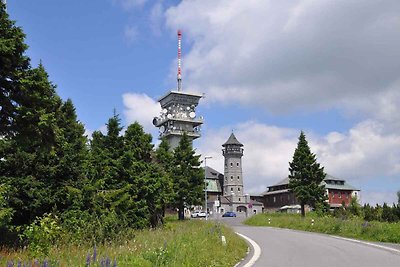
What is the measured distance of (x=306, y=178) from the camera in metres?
52.6

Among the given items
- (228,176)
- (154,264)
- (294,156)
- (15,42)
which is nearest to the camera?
(154,264)

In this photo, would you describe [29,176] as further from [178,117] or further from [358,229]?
[178,117]

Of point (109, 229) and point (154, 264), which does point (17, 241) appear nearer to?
point (109, 229)

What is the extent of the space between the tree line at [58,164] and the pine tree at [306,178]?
26.3m

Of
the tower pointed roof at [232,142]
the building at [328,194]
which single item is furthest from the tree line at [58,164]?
the tower pointed roof at [232,142]

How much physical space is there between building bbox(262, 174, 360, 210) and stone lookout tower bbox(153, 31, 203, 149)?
81.2 feet

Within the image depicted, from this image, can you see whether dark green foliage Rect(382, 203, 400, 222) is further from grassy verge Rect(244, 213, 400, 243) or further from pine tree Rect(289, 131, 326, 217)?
pine tree Rect(289, 131, 326, 217)

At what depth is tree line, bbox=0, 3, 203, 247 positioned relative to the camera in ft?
42.7

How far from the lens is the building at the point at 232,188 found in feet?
360

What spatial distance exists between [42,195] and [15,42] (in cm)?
836

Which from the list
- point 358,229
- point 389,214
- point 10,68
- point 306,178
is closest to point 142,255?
point 10,68

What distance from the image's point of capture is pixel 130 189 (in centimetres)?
2644

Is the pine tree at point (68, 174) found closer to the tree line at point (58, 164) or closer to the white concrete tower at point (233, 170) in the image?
the tree line at point (58, 164)

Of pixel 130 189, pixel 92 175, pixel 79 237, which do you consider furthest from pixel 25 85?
pixel 130 189
